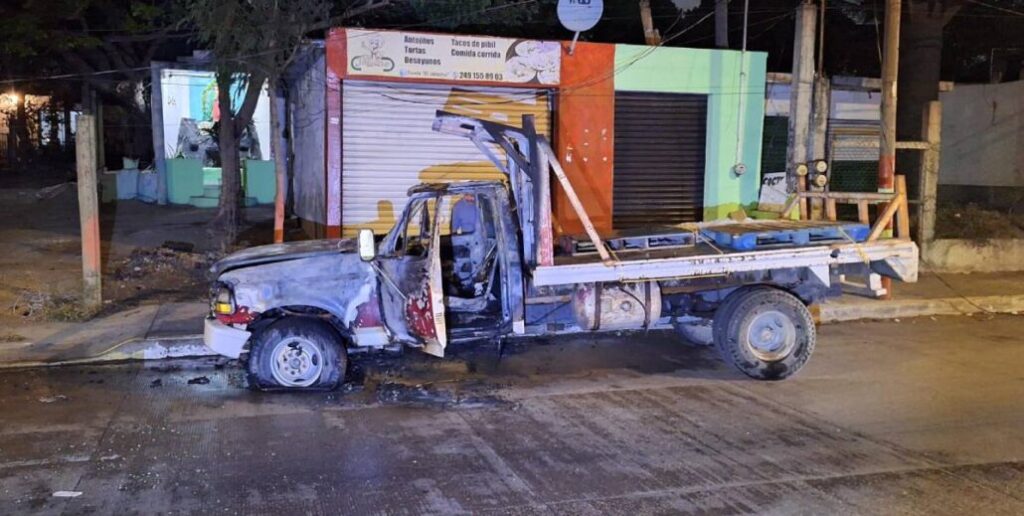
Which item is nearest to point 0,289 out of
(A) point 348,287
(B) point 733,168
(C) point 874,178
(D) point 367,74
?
(D) point 367,74

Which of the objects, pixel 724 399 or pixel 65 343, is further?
pixel 65 343

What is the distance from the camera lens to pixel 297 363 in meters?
A: 7.61

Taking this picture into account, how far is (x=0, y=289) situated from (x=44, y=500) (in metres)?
7.91

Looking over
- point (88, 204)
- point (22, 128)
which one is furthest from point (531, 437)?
point (22, 128)

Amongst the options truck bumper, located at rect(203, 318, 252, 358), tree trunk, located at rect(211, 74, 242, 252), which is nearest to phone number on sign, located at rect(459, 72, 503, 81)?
tree trunk, located at rect(211, 74, 242, 252)

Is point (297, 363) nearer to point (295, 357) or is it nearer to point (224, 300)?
point (295, 357)

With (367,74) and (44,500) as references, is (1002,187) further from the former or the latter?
(44,500)

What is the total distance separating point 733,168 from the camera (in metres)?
15.5

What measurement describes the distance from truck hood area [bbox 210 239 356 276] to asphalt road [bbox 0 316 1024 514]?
3.73ft

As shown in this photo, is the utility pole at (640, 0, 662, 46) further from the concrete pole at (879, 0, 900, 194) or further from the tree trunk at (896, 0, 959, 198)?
the tree trunk at (896, 0, 959, 198)

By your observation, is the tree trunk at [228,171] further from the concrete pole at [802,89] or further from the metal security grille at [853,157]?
the metal security grille at [853,157]

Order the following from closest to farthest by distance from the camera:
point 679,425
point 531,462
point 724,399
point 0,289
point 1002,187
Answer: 1. point 531,462
2. point 679,425
3. point 724,399
4. point 0,289
5. point 1002,187

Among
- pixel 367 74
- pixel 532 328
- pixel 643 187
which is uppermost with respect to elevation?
pixel 367 74

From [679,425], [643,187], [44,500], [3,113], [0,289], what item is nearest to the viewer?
[44,500]
